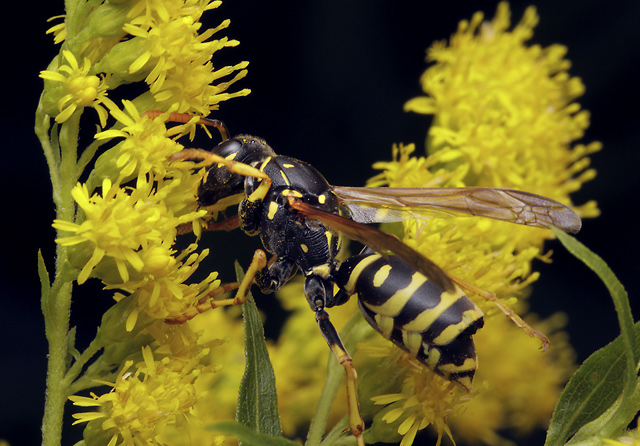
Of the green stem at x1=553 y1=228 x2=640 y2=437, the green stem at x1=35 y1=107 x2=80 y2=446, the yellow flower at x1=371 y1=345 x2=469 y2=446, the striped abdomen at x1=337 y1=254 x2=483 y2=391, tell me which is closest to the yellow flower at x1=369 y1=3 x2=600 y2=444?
the yellow flower at x1=371 y1=345 x2=469 y2=446

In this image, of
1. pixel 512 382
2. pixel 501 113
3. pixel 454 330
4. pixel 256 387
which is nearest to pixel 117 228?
pixel 256 387

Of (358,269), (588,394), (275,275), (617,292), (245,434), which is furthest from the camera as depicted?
(275,275)

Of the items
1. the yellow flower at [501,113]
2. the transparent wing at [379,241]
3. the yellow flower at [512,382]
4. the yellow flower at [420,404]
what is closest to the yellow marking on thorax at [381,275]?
the transparent wing at [379,241]

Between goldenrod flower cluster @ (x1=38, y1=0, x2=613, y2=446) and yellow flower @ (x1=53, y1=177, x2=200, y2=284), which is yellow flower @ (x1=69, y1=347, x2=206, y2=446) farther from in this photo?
yellow flower @ (x1=53, y1=177, x2=200, y2=284)

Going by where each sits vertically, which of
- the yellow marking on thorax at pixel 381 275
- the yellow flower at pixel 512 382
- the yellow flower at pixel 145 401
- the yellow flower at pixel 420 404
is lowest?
the yellow flower at pixel 512 382

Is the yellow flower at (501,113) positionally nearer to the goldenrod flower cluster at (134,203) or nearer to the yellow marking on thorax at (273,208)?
the yellow marking on thorax at (273,208)

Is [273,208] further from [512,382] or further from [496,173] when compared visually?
[512,382]

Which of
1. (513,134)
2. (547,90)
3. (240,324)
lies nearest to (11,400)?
(240,324)
